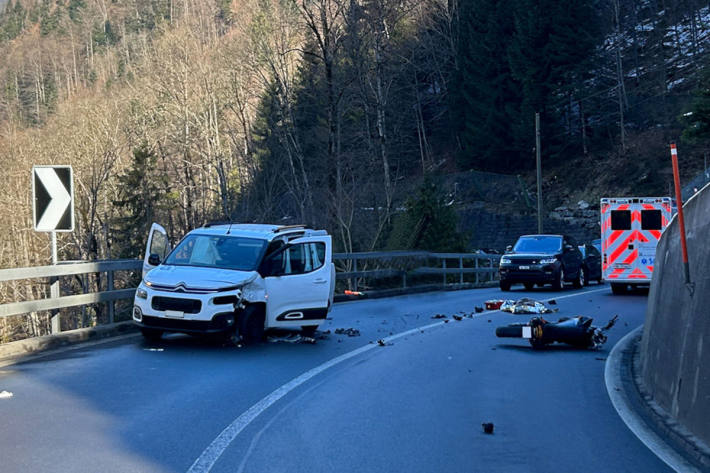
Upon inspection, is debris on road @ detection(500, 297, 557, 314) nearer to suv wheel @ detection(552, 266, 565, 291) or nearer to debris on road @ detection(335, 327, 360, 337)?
debris on road @ detection(335, 327, 360, 337)

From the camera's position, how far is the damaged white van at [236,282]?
13195mm

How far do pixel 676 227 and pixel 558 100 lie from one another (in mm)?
50703

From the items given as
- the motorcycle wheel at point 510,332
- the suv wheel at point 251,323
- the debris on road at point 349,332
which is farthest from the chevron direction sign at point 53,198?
the motorcycle wheel at point 510,332

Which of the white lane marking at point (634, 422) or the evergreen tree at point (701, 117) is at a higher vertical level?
the evergreen tree at point (701, 117)

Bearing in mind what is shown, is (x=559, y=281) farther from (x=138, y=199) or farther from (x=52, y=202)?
(x=138, y=199)

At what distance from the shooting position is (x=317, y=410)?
899cm

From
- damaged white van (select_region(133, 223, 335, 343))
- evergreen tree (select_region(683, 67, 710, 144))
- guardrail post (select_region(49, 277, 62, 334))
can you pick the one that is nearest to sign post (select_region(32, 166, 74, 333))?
guardrail post (select_region(49, 277, 62, 334))

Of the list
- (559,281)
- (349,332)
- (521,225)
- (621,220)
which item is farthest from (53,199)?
(521,225)

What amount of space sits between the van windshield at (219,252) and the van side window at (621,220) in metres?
15.3

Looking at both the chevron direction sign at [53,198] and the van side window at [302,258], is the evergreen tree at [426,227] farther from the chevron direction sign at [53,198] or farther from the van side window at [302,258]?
the chevron direction sign at [53,198]

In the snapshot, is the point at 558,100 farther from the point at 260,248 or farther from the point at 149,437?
the point at 149,437

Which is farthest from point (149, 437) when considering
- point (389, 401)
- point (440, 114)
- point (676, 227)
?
point (440, 114)

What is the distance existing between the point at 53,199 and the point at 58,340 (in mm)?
2293

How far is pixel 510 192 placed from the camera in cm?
6097
